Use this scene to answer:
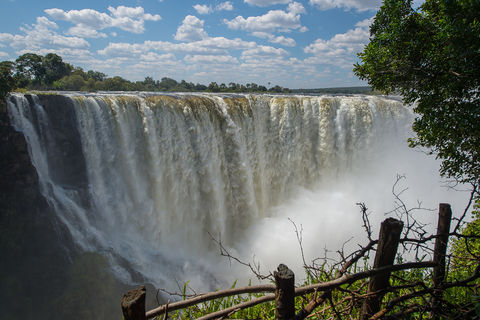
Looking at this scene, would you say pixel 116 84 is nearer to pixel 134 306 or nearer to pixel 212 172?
pixel 212 172

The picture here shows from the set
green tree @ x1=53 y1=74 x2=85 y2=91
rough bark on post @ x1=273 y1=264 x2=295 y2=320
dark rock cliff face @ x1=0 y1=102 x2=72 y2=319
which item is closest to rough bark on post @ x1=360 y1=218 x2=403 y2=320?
rough bark on post @ x1=273 y1=264 x2=295 y2=320

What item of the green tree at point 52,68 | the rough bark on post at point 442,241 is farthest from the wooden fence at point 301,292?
the green tree at point 52,68

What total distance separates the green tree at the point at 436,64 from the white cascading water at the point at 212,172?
27.3 ft

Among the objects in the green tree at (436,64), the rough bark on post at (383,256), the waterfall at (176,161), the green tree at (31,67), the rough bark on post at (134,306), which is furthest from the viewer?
the green tree at (31,67)

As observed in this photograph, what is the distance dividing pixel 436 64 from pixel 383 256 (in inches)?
144

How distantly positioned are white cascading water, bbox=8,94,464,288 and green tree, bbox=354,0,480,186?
8314 mm

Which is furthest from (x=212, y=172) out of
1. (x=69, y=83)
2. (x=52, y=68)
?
(x=52, y=68)

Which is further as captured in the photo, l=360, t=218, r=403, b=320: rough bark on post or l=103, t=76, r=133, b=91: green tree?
l=103, t=76, r=133, b=91: green tree

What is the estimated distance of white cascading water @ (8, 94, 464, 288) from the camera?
10.2 metres

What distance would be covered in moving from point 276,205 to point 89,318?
9.70 meters

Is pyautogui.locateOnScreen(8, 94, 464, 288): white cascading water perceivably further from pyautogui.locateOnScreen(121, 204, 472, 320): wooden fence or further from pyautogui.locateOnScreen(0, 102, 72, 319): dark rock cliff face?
pyautogui.locateOnScreen(121, 204, 472, 320): wooden fence

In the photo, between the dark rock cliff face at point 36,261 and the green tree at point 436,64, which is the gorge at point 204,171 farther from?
the green tree at point 436,64

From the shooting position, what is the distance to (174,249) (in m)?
12.0

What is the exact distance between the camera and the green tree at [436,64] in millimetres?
3906
